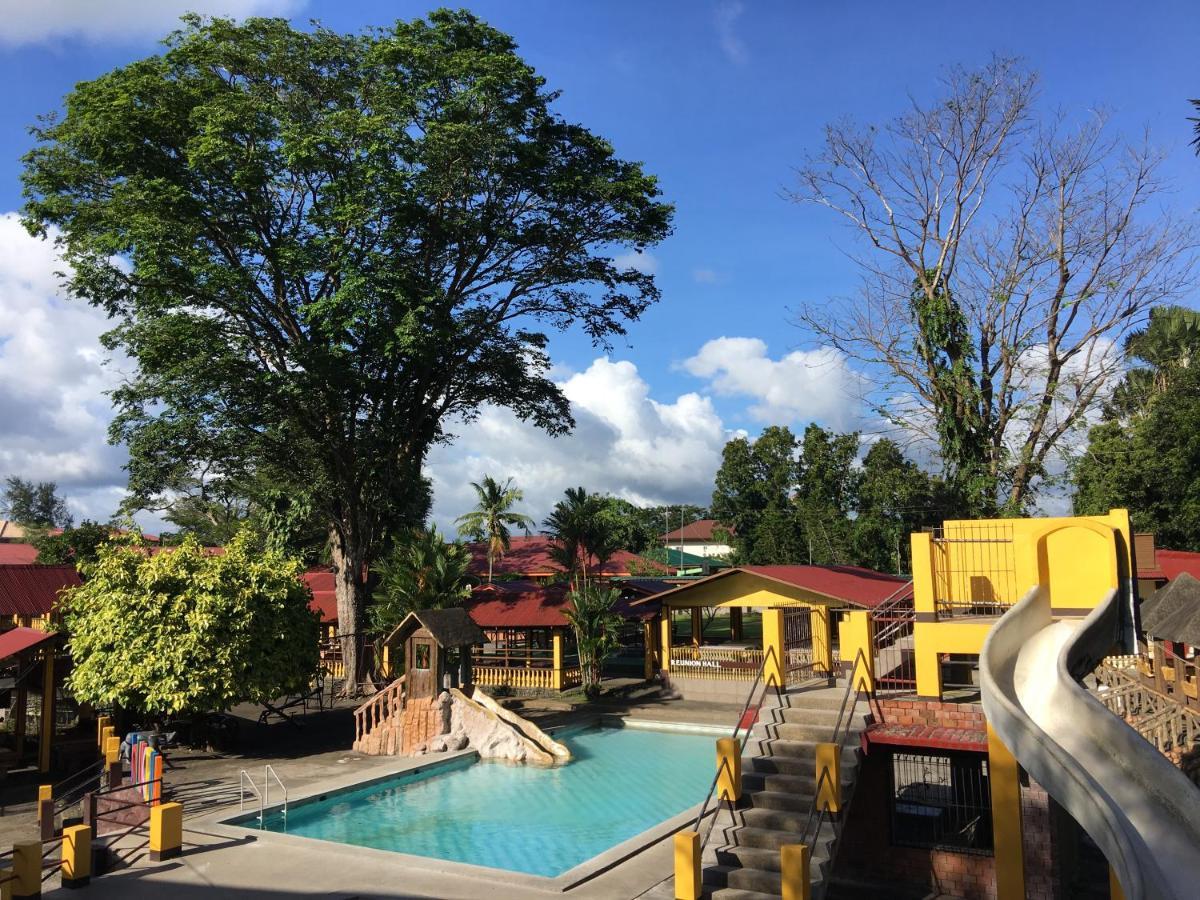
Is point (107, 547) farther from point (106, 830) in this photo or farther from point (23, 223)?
point (23, 223)

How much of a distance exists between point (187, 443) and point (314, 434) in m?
3.97

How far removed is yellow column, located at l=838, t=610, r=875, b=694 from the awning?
0.70 meters

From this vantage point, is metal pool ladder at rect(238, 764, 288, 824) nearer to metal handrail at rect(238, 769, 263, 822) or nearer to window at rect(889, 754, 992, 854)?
metal handrail at rect(238, 769, 263, 822)

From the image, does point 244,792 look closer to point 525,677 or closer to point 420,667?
point 420,667

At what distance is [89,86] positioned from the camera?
27062 mm

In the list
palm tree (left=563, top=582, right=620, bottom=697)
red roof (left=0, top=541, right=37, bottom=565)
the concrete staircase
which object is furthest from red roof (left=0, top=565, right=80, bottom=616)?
red roof (left=0, top=541, right=37, bottom=565)

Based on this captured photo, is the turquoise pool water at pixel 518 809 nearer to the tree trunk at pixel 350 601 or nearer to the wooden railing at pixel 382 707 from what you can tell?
the wooden railing at pixel 382 707

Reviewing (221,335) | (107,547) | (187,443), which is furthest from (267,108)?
(107,547)

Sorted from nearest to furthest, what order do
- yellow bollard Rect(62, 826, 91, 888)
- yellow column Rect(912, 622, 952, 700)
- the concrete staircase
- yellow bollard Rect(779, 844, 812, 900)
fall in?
yellow bollard Rect(779, 844, 812, 900), the concrete staircase, yellow bollard Rect(62, 826, 91, 888), yellow column Rect(912, 622, 952, 700)

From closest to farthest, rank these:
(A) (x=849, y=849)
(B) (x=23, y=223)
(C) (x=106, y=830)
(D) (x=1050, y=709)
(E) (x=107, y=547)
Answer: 1. (D) (x=1050, y=709)
2. (A) (x=849, y=849)
3. (C) (x=106, y=830)
4. (E) (x=107, y=547)
5. (B) (x=23, y=223)

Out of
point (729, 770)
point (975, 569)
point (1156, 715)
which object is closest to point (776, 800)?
point (729, 770)

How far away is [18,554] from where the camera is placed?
189 ft

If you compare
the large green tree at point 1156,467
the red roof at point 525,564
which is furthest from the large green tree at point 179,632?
the large green tree at point 1156,467

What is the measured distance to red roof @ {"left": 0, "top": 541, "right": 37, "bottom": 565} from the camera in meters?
55.5
